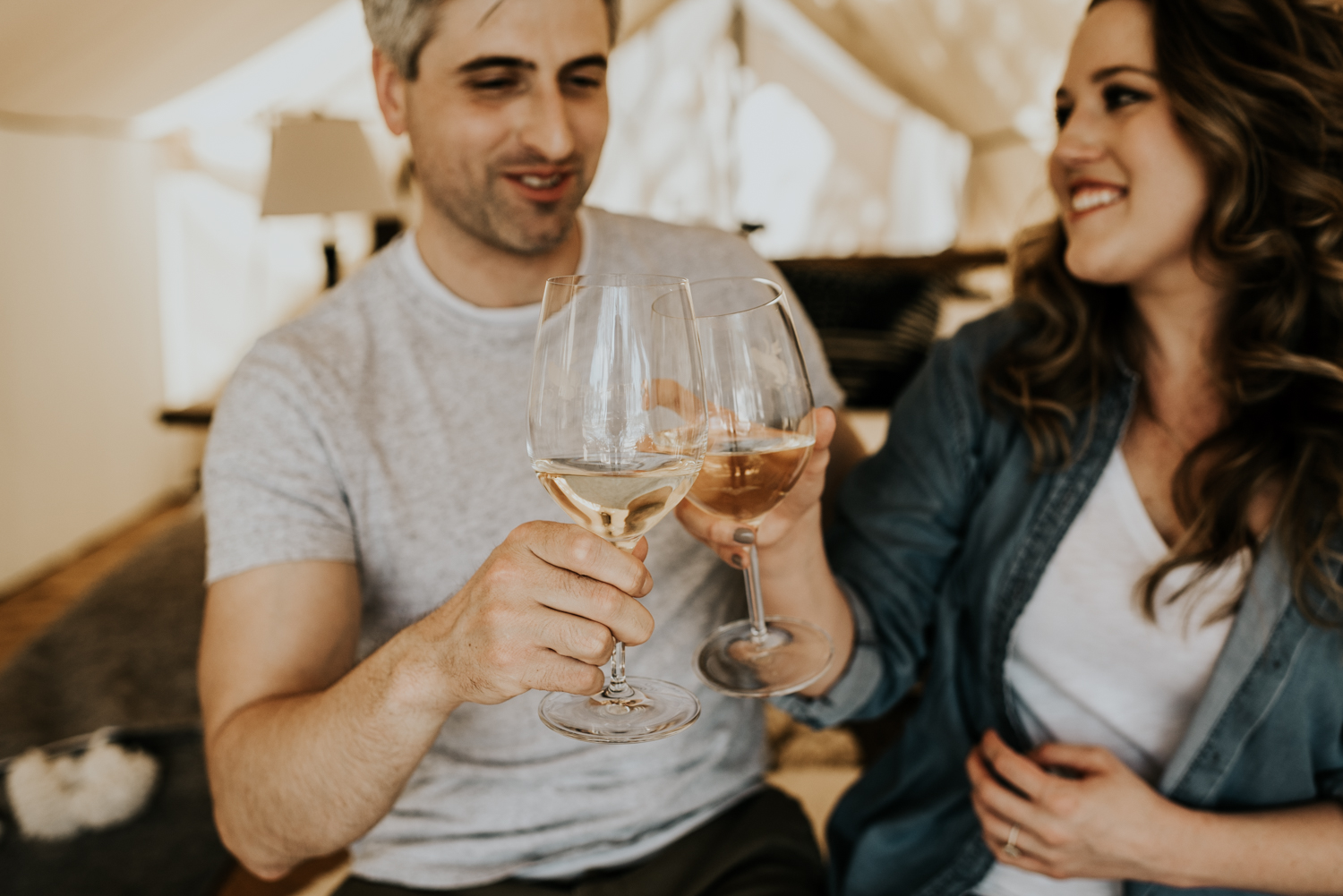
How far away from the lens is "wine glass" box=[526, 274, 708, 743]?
603 mm

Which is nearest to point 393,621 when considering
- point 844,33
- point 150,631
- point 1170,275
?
point 1170,275

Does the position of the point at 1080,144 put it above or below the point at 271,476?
above

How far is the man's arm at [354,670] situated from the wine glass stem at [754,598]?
14 cm

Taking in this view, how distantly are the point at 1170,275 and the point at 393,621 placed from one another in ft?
3.26

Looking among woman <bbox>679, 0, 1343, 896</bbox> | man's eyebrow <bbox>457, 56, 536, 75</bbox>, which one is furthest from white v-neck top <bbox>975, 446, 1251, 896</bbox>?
man's eyebrow <bbox>457, 56, 536, 75</bbox>

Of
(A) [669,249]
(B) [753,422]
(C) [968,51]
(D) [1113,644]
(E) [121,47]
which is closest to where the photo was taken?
(B) [753,422]

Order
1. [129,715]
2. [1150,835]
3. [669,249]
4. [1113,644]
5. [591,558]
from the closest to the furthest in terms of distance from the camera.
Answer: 1. [591,558]
2. [1150,835]
3. [1113,644]
4. [669,249]
5. [129,715]

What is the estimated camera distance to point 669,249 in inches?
52.2

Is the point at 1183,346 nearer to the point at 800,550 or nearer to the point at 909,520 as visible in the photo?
the point at 909,520

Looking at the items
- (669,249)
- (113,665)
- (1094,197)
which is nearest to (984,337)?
(1094,197)

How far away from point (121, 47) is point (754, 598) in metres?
4.12

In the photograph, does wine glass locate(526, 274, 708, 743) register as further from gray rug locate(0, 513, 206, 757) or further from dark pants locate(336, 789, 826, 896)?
gray rug locate(0, 513, 206, 757)

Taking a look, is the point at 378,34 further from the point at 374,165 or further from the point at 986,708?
the point at 374,165

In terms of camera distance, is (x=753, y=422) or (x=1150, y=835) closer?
(x=753, y=422)
